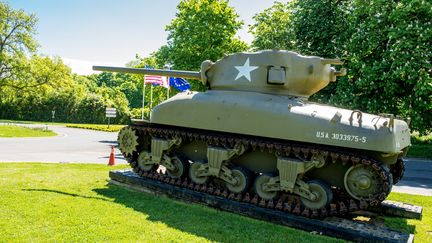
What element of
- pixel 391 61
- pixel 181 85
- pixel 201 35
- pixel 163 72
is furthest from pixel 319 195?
pixel 201 35

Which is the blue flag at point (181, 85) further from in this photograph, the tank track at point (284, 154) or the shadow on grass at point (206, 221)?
the shadow on grass at point (206, 221)

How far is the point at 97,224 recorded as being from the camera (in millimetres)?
6887

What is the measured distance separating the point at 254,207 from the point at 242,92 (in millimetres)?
2646

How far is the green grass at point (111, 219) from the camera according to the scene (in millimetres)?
6387

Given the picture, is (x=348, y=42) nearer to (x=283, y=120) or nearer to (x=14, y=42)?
(x=283, y=120)

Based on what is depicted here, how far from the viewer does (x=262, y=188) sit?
8375 mm

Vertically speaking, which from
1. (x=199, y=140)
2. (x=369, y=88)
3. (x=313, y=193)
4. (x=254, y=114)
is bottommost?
(x=313, y=193)

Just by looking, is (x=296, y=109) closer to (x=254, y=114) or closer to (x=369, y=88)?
(x=254, y=114)

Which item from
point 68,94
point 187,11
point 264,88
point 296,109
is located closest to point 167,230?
point 296,109

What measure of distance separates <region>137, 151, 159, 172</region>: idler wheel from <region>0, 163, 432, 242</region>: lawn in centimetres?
79

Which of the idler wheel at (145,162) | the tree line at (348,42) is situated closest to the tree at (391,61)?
the tree line at (348,42)

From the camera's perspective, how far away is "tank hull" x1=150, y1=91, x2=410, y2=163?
23.0ft

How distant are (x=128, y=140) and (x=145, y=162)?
0.78 metres

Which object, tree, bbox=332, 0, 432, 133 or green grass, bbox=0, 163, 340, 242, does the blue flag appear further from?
green grass, bbox=0, 163, 340, 242
